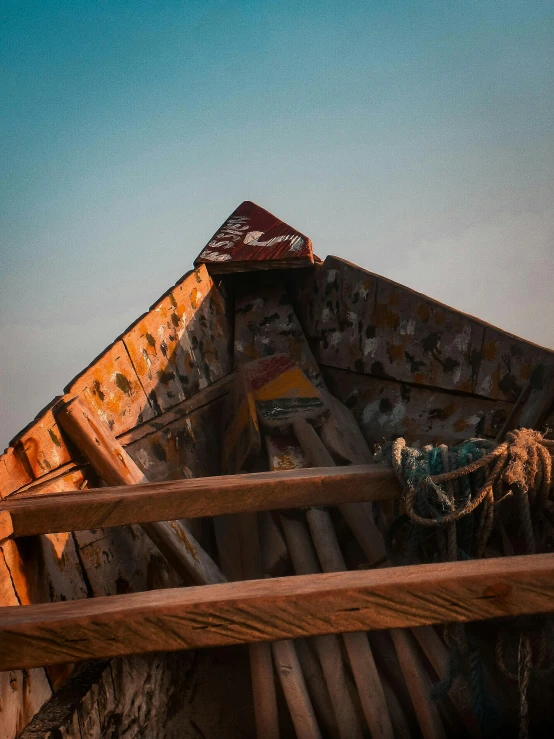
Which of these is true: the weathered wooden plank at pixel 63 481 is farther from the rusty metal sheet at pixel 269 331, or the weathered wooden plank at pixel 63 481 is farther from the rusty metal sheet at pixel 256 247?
the rusty metal sheet at pixel 256 247

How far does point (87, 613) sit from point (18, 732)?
507 mm

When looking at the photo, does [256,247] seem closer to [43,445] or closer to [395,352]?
[395,352]


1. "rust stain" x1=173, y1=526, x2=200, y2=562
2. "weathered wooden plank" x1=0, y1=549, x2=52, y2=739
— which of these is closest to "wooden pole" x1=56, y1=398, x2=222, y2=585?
"rust stain" x1=173, y1=526, x2=200, y2=562

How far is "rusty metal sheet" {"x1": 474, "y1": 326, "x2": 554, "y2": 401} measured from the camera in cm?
261

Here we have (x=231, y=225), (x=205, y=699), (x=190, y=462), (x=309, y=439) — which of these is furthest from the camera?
(x=231, y=225)

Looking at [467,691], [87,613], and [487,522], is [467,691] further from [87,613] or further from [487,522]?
[87,613]

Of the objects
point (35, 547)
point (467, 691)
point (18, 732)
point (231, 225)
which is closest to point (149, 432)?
point (35, 547)

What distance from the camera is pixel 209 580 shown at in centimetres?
228

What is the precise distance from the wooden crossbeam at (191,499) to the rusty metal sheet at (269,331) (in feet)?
6.64

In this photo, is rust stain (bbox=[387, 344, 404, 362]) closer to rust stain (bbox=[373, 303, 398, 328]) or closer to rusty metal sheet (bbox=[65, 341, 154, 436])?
rust stain (bbox=[373, 303, 398, 328])

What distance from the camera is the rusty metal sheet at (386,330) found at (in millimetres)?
3094

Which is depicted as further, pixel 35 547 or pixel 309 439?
pixel 309 439

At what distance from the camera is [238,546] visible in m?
2.75

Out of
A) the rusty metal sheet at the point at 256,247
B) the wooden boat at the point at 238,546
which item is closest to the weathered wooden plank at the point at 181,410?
the wooden boat at the point at 238,546
